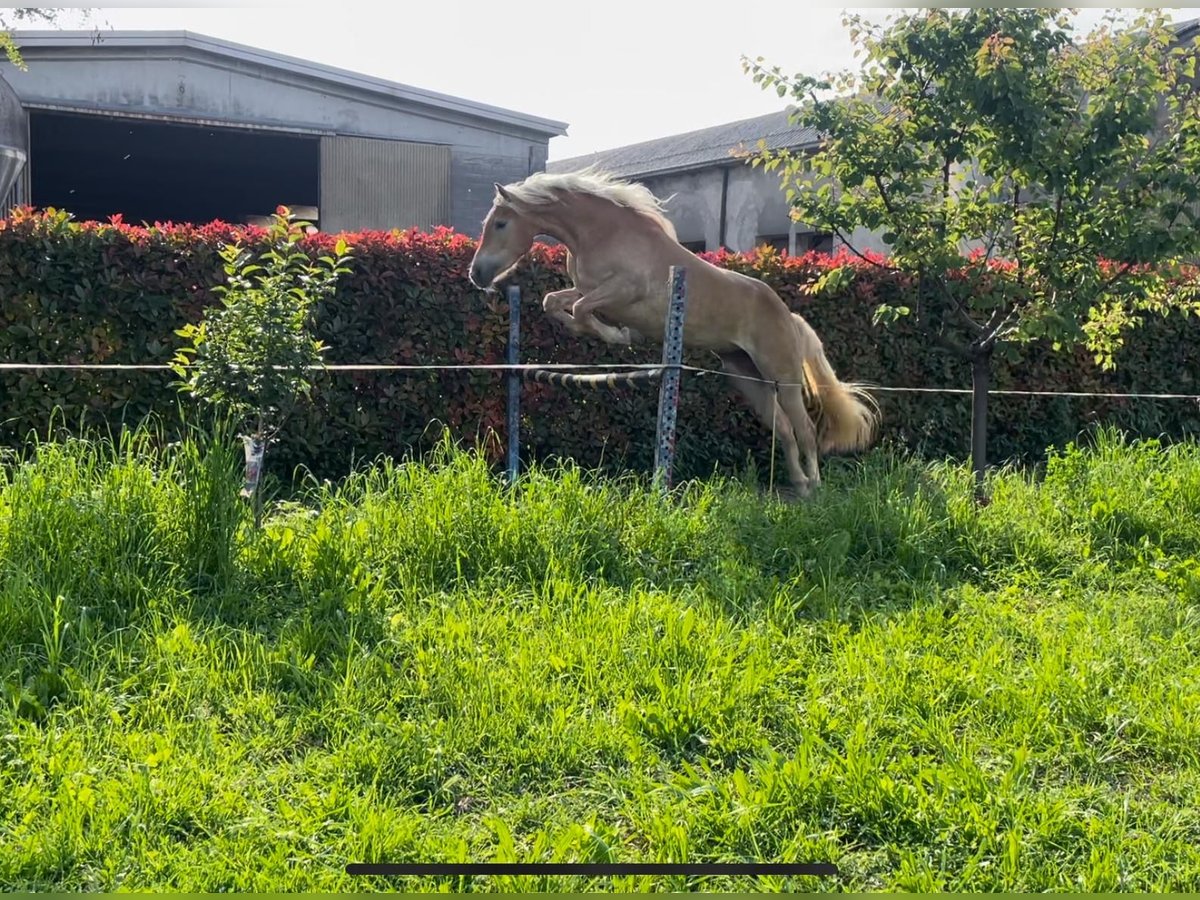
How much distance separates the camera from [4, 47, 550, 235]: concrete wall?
47.3ft

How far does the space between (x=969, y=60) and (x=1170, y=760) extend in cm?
425

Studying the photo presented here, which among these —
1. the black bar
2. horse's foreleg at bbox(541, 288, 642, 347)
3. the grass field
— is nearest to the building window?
horse's foreleg at bbox(541, 288, 642, 347)

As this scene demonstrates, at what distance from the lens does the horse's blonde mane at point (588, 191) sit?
6305 mm

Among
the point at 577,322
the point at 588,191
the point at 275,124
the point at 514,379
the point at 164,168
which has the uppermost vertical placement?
the point at 164,168

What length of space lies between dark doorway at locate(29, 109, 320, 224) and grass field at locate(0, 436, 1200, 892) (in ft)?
41.0

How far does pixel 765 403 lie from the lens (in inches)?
290

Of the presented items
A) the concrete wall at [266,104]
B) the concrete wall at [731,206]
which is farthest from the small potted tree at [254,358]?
A: the concrete wall at [731,206]

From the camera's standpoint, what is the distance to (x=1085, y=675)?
3.89 meters

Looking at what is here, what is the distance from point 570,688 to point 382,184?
13.9m

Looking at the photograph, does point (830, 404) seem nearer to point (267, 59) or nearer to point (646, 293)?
point (646, 293)

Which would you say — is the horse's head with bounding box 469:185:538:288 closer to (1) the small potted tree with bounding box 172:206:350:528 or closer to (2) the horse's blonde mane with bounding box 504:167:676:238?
(2) the horse's blonde mane with bounding box 504:167:676:238

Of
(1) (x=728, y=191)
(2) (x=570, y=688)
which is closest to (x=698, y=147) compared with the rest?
(1) (x=728, y=191)

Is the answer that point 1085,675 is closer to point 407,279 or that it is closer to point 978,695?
point 978,695

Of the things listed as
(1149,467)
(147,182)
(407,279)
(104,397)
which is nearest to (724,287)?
(407,279)
